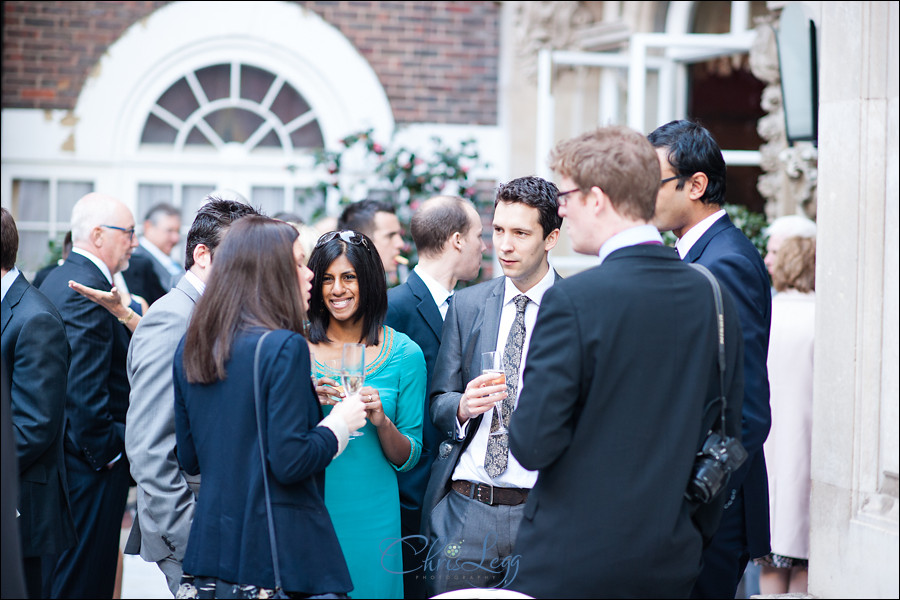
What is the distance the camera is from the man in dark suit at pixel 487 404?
2.71 meters

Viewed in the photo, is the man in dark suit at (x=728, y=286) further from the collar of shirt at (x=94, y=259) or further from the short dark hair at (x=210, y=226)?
the collar of shirt at (x=94, y=259)

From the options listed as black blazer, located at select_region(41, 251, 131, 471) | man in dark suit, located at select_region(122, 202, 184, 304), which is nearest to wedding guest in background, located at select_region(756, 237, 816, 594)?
black blazer, located at select_region(41, 251, 131, 471)

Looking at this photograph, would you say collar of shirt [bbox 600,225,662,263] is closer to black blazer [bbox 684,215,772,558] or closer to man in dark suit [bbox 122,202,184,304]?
black blazer [bbox 684,215,772,558]

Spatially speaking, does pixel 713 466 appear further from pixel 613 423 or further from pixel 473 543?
pixel 473 543

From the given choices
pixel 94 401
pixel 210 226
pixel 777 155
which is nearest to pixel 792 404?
pixel 777 155

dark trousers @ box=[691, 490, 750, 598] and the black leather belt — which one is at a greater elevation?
the black leather belt

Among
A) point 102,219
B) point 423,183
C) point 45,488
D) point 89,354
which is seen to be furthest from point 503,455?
point 423,183

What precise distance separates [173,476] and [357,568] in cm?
61

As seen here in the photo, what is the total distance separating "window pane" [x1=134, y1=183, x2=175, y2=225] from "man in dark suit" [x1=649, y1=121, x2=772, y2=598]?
6323 millimetres

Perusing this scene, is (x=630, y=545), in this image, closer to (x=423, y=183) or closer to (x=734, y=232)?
(x=734, y=232)

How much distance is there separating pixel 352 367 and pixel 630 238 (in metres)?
0.81

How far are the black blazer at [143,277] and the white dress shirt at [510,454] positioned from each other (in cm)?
395

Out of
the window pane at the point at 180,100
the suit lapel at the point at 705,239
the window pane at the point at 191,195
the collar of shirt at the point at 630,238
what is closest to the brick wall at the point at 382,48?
the window pane at the point at 180,100

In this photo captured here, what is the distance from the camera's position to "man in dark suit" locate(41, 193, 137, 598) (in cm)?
388
